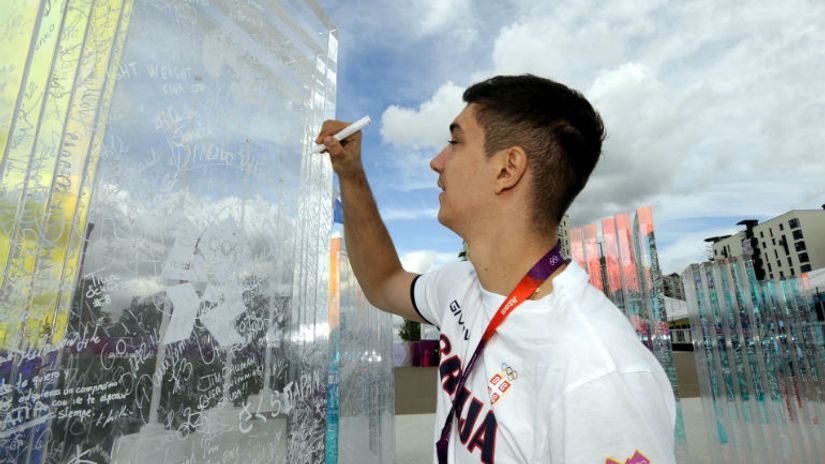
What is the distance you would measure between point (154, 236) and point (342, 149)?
545 mm

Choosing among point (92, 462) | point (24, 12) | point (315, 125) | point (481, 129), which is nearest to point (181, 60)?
point (24, 12)

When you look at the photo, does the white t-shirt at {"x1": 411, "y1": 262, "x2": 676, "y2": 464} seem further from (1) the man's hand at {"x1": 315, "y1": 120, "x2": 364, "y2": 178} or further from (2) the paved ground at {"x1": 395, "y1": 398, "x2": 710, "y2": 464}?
(2) the paved ground at {"x1": 395, "y1": 398, "x2": 710, "y2": 464}

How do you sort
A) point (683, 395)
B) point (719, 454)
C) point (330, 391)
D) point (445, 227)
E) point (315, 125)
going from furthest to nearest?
Result: 1. point (683, 395)
2. point (719, 454)
3. point (330, 391)
4. point (315, 125)
5. point (445, 227)

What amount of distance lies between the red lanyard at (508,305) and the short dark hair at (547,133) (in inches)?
4.3

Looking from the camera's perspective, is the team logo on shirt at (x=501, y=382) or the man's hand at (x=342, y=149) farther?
the man's hand at (x=342, y=149)

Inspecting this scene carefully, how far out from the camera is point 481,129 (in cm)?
102

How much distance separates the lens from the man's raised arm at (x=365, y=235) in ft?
4.46

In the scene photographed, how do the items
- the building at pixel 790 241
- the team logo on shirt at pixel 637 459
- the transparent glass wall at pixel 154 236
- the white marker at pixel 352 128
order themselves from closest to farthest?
the team logo on shirt at pixel 637 459 < the transparent glass wall at pixel 154 236 < the white marker at pixel 352 128 < the building at pixel 790 241

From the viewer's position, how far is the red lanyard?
2.76ft

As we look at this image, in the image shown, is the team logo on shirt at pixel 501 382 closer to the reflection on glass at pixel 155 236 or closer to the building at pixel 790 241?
the reflection on glass at pixel 155 236

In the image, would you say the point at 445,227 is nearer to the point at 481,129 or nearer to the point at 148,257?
the point at 481,129

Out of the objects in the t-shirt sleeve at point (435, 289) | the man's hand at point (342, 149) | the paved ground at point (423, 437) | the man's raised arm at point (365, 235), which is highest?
the man's hand at point (342, 149)

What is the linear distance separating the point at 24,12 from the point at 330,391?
80.6 inches

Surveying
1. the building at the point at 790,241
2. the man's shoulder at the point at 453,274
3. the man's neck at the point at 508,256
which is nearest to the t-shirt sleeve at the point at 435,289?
the man's shoulder at the point at 453,274
